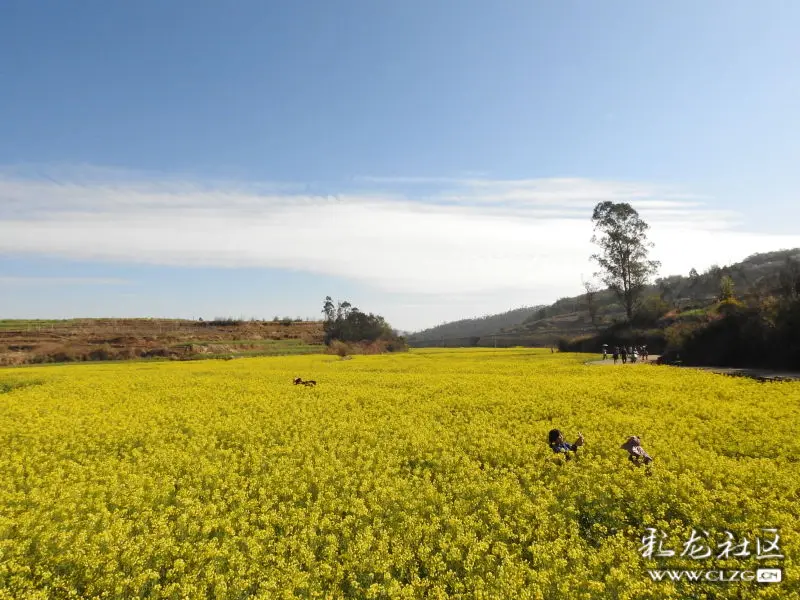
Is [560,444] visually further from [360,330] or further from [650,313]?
[360,330]

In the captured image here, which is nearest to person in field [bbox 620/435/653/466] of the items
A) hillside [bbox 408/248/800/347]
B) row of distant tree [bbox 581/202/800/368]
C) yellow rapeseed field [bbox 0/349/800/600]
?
yellow rapeseed field [bbox 0/349/800/600]

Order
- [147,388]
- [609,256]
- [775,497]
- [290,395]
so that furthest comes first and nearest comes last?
[609,256], [147,388], [290,395], [775,497]

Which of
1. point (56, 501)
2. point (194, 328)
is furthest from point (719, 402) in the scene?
point (194, 328)

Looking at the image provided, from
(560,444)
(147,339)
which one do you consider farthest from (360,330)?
(560,444)

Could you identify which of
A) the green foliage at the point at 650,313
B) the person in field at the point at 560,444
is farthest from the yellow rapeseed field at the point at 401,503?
the green foliage at the point at 650,313

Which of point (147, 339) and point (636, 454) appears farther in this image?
point (147, 339)

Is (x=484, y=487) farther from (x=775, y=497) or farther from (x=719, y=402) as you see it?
(x=719, y=402)

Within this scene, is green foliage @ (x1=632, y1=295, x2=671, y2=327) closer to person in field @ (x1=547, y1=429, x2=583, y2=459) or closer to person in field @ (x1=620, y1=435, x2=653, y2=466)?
person in field @ (x1=547, y1=429, x2=583, y2=459)

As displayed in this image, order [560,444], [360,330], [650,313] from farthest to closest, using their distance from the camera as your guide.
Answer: [360,330] → [650,313] → [560,444]

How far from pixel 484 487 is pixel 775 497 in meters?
4.85

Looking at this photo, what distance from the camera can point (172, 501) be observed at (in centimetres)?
908

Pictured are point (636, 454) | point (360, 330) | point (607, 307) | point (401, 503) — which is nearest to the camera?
point (401, 503)

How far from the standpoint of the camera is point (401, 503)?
27.3 feet

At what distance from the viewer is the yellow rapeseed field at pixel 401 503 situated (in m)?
6.29
